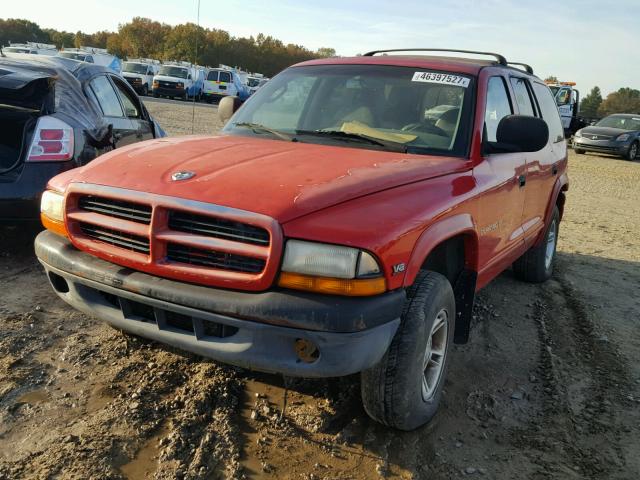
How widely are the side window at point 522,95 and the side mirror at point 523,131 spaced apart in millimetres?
1072

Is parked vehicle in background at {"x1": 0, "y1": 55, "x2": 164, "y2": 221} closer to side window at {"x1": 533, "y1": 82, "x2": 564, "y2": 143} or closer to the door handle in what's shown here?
the door handle

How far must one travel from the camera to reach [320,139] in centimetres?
363

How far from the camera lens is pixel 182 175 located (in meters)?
2.75

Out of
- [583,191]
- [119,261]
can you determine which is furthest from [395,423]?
[583,191]

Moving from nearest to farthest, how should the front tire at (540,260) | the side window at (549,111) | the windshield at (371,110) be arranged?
the windshield at (371,110) → the side window at (549,111) → the front tire at (540,260)

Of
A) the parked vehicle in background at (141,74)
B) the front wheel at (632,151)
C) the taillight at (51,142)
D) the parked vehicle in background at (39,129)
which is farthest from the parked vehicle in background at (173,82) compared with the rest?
the taillight at (51,142)

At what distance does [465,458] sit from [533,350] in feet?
5.21

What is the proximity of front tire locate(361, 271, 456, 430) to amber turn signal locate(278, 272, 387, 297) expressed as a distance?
35 centimetres

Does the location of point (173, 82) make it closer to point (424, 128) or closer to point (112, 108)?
point (112, 108)

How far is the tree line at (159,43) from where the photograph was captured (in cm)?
5809

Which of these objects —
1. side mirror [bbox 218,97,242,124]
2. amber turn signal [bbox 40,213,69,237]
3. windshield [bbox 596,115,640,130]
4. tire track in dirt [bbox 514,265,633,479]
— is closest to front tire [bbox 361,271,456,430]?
tire track in dirt [bbox 514,265,633,479]

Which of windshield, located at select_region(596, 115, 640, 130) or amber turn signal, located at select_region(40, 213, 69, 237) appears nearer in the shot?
amber turn signal, located at select_region(40, 213, 69, 237)

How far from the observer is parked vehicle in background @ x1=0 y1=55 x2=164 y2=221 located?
4.51 m

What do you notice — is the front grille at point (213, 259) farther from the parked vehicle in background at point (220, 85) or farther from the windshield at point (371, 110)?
the parked vehicle in background at point (220, 85)
